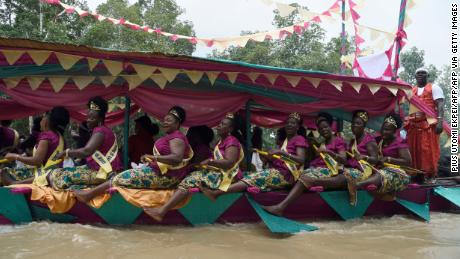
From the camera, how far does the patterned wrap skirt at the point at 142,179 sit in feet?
14.0

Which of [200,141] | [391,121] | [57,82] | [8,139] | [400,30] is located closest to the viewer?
[57,82]

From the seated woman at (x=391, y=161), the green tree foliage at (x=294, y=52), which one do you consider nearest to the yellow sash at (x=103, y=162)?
the seated woman at (x=391, y=161)

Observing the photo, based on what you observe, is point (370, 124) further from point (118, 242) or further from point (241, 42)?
point (118, 242)

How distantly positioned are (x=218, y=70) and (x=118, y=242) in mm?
2193

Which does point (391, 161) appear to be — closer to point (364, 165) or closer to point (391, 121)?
point (364, 165)

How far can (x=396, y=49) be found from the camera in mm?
6688

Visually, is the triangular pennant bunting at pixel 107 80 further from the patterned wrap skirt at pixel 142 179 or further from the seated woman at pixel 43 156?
the patterned wrap skirt at pixel 142 179

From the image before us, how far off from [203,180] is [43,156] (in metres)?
1.81

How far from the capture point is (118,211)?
174 inches

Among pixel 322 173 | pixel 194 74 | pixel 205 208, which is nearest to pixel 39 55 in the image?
pixel 194 74

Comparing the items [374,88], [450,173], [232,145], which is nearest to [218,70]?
[232,145]

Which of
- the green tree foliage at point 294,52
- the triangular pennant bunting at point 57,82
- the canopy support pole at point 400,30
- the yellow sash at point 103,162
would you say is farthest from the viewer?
the green tree foliage at point 294,52

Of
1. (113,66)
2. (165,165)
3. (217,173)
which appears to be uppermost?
(113,66)

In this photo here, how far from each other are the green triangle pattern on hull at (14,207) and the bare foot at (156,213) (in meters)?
1.39
